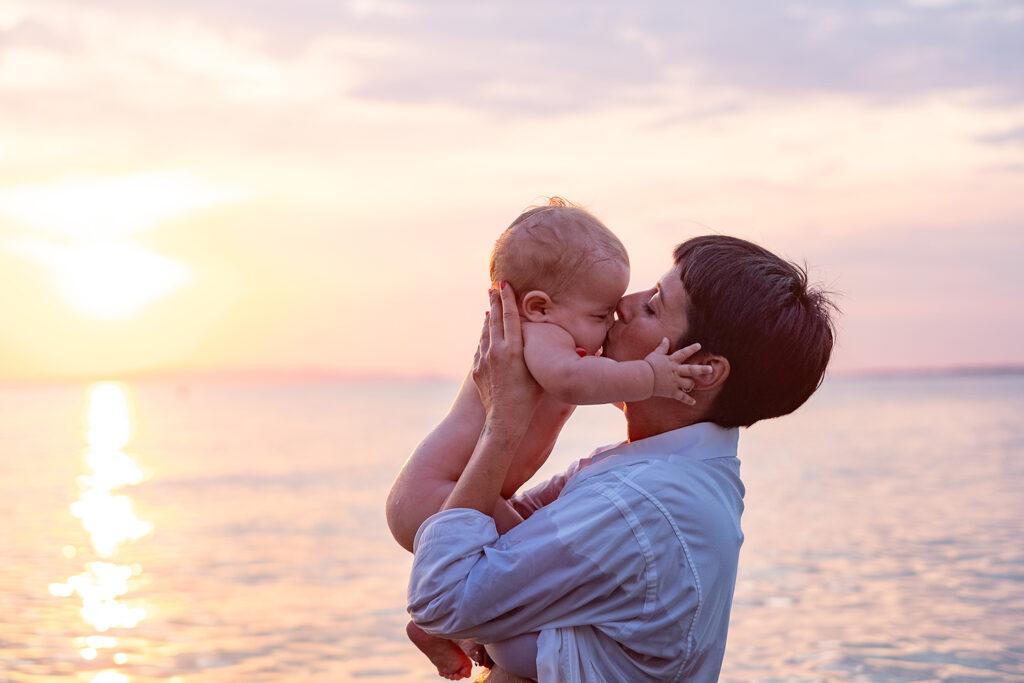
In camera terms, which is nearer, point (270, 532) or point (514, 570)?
point (514, 570)

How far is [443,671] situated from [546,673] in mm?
562

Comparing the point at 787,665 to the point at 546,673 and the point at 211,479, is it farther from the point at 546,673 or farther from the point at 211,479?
the point at 211,479

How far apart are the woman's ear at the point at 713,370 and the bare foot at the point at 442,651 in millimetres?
951

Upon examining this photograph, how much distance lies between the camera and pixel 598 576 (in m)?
2.37

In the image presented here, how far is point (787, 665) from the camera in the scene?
364 inches

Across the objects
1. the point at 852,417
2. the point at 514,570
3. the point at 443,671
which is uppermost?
the point at 514,570

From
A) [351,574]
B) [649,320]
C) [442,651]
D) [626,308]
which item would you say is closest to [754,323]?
[649,320]

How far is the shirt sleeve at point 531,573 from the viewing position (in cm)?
237

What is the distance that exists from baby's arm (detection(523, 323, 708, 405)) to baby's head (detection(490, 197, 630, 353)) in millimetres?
152

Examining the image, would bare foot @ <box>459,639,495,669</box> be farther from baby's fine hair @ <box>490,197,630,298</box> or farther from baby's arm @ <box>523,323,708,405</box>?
baby's fine hair @ <box>490,197,630,298</box>

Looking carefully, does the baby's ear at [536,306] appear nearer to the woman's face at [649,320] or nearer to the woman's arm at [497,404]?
the woman's arm at [497,404]

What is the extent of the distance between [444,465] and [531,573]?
525 mm

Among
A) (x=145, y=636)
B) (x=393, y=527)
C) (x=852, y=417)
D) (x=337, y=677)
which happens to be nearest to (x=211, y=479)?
(x=145, y=636)

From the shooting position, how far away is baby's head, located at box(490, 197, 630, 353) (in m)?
2.76
